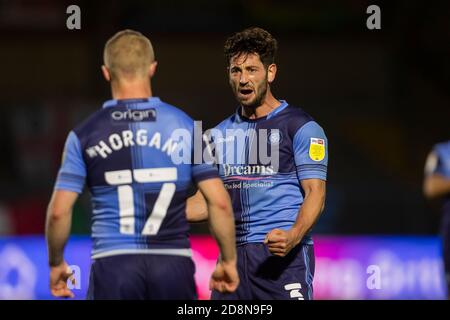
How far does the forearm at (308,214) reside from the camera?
6098mm

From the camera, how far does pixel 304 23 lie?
19.2m

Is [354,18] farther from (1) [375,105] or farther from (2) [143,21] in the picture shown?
(2) [143,21]

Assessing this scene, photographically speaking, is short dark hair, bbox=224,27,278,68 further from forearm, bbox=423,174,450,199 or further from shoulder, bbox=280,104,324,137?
forearm, bbox=423,174,450,199

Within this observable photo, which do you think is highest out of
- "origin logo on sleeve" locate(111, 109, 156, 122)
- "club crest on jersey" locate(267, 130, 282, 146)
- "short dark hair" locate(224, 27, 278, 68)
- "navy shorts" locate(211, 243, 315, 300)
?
"short dark hair" locate(224, 27, 278, 68)

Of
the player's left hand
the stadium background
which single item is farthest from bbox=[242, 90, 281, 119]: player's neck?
the stadium background

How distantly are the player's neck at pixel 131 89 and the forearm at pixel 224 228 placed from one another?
0.70m

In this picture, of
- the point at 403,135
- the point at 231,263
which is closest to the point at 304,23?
the point at 403,135

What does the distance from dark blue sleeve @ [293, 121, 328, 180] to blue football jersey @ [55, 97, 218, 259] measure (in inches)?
46.8

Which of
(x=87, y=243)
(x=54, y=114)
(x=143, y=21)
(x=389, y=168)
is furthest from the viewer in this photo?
(x=143, y=21)

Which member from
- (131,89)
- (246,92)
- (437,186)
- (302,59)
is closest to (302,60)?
(302,59)

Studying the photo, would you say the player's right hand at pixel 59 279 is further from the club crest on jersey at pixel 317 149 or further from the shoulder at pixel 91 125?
the club crest on jersey at pixel 317 149

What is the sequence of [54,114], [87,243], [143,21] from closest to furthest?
[87,243] < [54,114] < [143,21]

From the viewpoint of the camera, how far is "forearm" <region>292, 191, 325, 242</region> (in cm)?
610

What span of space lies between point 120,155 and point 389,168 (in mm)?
12677
